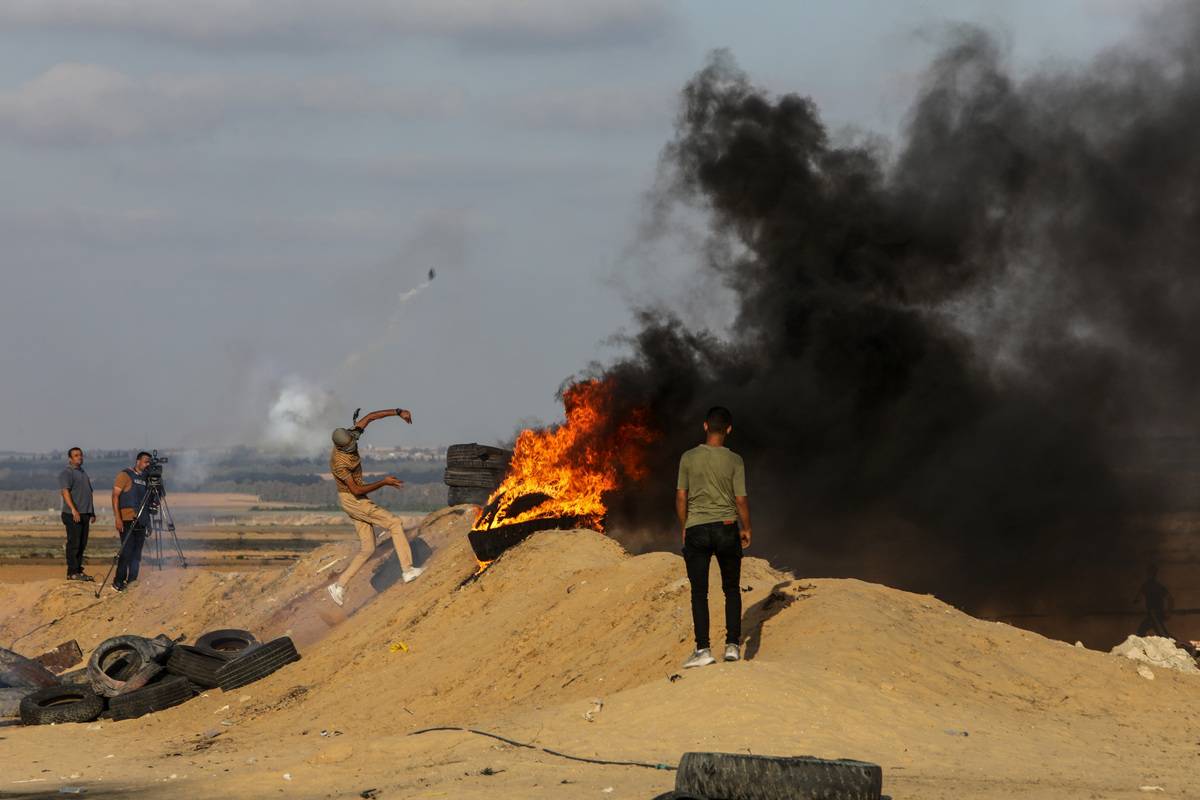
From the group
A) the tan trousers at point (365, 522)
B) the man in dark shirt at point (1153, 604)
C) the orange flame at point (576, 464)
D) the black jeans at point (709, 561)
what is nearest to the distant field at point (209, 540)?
the orange flame at point (576, 464)

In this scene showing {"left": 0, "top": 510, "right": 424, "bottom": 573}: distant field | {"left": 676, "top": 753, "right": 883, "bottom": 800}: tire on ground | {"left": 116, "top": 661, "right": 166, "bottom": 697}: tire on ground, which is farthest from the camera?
{"left": 0, "top": 510, "right": 424, "bottom": 573}: distant field

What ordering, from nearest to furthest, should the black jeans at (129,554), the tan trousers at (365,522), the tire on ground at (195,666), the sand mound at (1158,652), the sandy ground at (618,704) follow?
1. the sandy ground at (618,704)
2. the sand mound at (1158,652)
3. the tire on ground at (195,666)
4. the tan trousers at (365,522)
5. the black jeans at (129,554)

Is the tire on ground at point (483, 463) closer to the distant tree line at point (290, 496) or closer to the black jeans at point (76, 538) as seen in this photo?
the black jeans at point (76, 538)

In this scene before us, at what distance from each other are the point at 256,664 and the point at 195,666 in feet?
2.36

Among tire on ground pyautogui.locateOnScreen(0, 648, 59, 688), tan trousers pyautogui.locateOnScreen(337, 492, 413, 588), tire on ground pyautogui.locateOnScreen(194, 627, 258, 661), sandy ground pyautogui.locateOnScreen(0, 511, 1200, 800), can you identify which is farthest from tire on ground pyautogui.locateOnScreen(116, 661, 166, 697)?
tan trousers pyautogui.locateOnScreen(337, 492, 413, 588)

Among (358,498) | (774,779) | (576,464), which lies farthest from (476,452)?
(774,779)

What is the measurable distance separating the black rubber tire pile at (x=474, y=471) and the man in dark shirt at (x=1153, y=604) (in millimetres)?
10934

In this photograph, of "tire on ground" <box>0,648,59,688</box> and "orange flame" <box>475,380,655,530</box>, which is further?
"orange flame" <box>475,380,655,530</box>

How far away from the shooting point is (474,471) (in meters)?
23.9

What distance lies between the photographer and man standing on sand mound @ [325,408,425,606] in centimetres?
1938

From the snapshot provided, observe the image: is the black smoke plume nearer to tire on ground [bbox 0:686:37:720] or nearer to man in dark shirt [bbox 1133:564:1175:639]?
man in dark shirt [bbox 1133:564:1175:639]

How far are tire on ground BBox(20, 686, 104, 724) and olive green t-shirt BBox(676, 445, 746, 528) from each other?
8.40m

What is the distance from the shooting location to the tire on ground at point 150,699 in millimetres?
16594

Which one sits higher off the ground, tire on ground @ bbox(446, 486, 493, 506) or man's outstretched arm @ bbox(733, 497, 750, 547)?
tire on ground @ bbox(446, 486, 493, 506)
